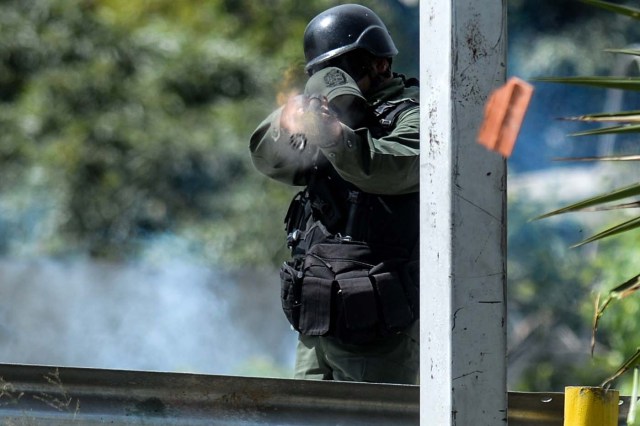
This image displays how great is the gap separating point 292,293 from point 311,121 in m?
0.56

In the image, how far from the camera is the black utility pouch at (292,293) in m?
3.63

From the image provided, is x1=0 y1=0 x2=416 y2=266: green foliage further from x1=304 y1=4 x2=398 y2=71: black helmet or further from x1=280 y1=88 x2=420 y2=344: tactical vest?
x1=280 y1=88 x2=420 y2=344: tactical vest

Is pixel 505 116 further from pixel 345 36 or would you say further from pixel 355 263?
pixel 345 36

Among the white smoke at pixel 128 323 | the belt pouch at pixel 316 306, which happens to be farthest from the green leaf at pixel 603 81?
the white smoke at pixel 128 323

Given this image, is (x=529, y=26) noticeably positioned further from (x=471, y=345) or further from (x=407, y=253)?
(x=471, y=345)

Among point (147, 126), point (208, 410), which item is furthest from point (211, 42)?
point (208, 410)

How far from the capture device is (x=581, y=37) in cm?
1524

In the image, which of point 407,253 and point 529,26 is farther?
point 529,26

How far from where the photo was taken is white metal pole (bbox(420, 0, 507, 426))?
7.34ft

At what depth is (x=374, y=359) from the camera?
3.56 metres

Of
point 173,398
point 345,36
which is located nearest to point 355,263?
point 345,36

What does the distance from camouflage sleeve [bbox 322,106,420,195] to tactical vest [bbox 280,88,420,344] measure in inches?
3.9

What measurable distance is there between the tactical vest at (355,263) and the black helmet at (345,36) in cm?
22

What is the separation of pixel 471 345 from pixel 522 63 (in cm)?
1364
